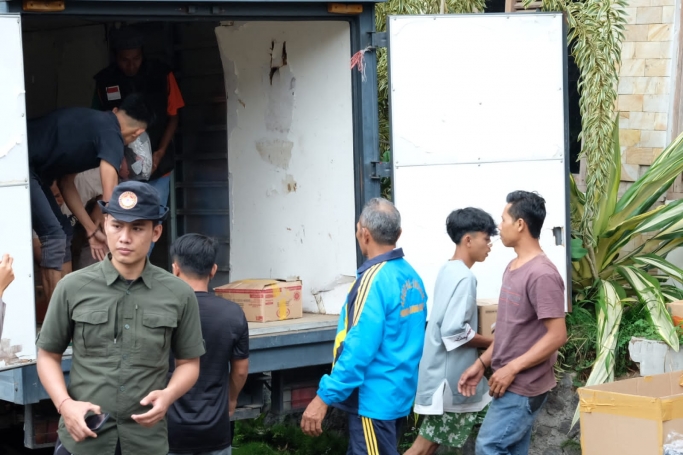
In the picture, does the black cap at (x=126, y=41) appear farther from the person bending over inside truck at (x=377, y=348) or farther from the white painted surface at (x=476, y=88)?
the person bending over inside truck at (x=377, y=348)

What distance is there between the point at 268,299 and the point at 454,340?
1.26 m

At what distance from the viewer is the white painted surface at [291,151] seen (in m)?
5.74

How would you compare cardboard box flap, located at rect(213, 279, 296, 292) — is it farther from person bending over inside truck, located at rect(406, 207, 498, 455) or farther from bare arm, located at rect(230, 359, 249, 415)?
bare arm, located at rect(230, 359, 249, 415)

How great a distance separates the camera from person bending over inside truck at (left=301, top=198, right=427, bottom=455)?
13.5 ft

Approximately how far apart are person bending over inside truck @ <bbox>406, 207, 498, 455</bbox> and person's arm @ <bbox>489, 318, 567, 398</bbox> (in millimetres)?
605

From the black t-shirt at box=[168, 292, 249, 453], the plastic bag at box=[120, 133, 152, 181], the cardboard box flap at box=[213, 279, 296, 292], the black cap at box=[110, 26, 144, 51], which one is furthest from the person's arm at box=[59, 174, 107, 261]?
the black t-shirt at box=[168, 292, 249, 453]

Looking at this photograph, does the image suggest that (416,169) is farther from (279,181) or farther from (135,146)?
(135,146)

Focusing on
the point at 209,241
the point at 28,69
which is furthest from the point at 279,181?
the point at 28,69

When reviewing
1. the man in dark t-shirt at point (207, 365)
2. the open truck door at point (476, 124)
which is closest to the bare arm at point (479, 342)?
the open truck door at point (476, 124)

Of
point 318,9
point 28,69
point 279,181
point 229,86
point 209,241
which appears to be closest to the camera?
point 209,241

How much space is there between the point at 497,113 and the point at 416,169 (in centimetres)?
56

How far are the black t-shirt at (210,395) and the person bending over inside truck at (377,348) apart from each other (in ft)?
1.46

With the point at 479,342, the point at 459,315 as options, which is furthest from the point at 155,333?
the point at 479,342

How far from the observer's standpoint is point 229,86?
6836 millimetres
